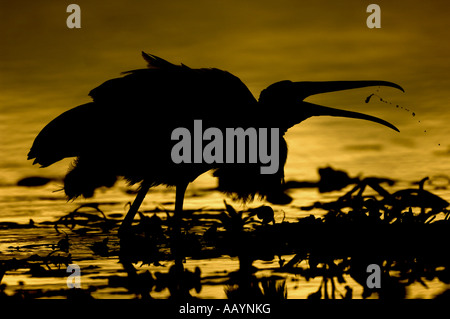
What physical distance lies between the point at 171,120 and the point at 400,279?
358cm

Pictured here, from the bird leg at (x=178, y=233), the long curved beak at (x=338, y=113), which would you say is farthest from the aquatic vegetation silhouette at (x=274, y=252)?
the long curved beak at (x=338, y=113)

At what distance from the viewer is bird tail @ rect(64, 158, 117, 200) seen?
8.03 meters

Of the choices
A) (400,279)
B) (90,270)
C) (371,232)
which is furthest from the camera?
(371,232)

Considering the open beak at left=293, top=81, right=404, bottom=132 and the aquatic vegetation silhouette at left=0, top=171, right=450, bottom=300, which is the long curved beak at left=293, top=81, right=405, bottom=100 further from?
the aquatic vegetation silhouette at left=0, top=171, right=450, bottom=300

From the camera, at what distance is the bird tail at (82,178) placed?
8.03 meters

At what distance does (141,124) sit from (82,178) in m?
0.88

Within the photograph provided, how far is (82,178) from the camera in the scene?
8047 millimetres

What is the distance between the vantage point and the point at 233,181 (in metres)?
8.66

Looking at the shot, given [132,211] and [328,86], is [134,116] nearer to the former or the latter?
[132,211]

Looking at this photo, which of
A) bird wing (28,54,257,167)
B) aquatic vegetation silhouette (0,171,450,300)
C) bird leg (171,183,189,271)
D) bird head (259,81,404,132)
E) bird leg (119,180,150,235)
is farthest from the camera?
bird head (259,81,404,132)

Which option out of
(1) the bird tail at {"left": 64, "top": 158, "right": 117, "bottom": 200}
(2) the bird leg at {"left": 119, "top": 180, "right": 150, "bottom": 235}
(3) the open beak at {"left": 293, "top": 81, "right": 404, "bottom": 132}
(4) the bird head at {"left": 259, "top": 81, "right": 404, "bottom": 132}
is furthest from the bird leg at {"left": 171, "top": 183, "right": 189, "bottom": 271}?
(3) the open beak at {"left": 293, "top": 81, "right": 404, "bottom": 132}

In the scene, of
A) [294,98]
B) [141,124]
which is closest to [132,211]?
[141,124]
